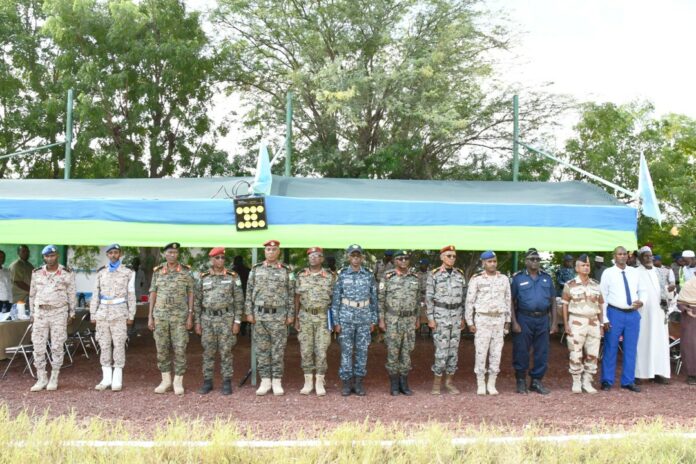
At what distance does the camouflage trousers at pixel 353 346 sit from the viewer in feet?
21.6

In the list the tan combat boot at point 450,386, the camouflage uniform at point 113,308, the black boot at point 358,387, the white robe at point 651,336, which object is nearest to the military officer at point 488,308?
the tan combat boot at point 450,386

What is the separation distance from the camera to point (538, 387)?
6836 mm

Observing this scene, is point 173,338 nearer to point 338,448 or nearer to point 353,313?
point 353,313

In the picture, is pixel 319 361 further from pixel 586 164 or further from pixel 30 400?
pixel 586 164

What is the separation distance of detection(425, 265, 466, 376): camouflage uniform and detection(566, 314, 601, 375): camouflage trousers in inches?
51.3

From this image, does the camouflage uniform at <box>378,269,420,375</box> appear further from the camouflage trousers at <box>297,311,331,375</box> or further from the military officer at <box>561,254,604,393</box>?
the military officer at <box>561,254,604,393</box>

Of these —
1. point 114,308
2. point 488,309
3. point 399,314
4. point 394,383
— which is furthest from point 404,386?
point 114,308

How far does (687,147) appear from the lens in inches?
803

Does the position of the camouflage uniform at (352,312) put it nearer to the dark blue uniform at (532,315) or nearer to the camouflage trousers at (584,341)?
the dark blue uniform at (532,315)

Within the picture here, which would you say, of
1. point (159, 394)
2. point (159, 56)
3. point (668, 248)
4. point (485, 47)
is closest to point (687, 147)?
point (668, 248)

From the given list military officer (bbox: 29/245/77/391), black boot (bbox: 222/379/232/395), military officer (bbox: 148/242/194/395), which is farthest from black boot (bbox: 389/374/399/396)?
military officer (bbox: 29/245/77/391)

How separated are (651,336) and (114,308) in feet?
20.9

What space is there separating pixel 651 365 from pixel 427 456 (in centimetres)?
439

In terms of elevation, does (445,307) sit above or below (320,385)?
above
